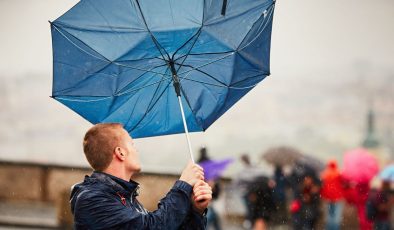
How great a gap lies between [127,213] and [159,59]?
0.72m

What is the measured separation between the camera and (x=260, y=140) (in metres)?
21.5

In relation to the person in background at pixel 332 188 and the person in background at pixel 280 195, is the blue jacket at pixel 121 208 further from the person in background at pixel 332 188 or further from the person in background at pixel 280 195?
the person in background at pixel 280 195

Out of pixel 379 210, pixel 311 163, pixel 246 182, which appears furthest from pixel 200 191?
pixel 311 163

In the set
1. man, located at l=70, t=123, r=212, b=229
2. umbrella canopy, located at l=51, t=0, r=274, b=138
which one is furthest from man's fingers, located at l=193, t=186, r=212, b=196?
umbrella canopy, located at l=51, t=0, r=274, b=138

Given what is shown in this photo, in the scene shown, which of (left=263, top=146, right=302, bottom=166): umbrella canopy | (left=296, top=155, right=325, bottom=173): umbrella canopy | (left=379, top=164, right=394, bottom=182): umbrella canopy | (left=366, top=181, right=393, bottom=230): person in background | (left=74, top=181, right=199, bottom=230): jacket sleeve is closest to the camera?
(left=74, top=181, right=199, bottom=230): jacket sleeve

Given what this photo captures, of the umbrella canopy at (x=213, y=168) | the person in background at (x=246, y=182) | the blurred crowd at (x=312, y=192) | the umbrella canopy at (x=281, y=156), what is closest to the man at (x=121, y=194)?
the blurred crowd at (x=312, y=192)

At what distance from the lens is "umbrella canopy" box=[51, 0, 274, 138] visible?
3.03 meters

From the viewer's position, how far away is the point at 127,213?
2619 mm

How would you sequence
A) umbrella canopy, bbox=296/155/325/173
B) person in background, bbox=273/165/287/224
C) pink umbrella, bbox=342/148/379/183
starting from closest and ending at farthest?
pink umbrella, bbox=342/148/379/183 → person in background, bbox=273/165/287/224 → umbrella canopy, bbox=296/155/325/173

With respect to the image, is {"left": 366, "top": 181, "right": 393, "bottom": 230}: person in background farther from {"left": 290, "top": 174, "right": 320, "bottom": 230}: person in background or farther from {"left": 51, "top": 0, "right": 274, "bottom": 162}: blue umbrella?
{"left": 51, "top": 0, "right": 274, "bottom": 162}: blue umbrella

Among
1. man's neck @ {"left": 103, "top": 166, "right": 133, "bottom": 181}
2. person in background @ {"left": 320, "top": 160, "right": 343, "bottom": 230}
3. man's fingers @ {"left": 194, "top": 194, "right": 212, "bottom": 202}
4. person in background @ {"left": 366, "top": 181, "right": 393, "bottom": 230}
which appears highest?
man's neck @ {"left": 103, "top": 166, "right": 133, "bottom": 181}

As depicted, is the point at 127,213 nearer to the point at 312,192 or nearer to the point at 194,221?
the point at 194,221

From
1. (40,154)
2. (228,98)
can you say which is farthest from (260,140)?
(228,98)

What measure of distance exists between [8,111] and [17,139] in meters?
1.36
